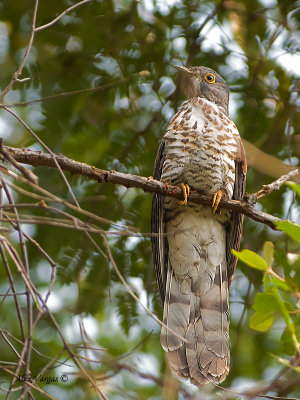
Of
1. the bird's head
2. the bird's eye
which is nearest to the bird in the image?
the bird's head

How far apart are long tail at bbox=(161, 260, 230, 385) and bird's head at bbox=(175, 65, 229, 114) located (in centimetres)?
128

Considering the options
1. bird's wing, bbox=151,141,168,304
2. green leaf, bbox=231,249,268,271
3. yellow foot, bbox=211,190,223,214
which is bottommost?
bird's wing, bbox=151,141,168,304

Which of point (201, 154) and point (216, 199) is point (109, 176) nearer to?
point (216, 199)

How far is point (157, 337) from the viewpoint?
4.50 metres

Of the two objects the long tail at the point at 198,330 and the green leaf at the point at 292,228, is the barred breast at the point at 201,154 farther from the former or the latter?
the green leaf at the point at 292,228

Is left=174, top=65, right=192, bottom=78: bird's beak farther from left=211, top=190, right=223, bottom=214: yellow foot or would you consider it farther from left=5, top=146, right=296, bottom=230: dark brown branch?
left=5, top=146, right=296, bottom=230: dark brown branch

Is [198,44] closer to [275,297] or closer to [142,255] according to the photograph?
[142,255]

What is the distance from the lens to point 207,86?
429 centimetres

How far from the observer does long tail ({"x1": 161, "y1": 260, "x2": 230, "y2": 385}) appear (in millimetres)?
3195

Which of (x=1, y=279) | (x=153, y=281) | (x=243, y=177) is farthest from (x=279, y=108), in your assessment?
(x=1, y=279)

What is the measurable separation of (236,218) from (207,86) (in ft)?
3.76

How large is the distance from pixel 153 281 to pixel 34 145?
123cm

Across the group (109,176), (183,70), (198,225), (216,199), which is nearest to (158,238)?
(198,225)

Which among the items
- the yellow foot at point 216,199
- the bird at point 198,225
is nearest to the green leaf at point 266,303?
the yellow foot at point 216,199
